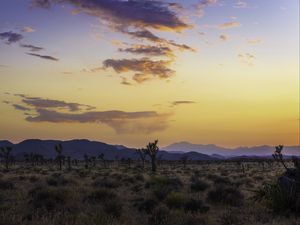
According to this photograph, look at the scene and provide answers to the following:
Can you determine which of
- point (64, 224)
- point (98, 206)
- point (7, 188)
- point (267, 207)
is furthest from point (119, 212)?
point (7, 188)

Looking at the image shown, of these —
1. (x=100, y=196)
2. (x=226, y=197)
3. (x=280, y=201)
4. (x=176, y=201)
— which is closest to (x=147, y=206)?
(x=176, y=201)

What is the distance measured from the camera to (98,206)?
1593cm

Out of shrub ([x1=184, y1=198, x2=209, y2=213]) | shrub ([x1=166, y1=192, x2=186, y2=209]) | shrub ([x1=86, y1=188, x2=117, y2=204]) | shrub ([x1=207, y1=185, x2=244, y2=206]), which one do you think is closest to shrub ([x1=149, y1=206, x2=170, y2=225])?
shrub ([x1=184, y1=198, x2=209, y2=213])

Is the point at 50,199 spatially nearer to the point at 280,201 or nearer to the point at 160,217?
the point at 160,217

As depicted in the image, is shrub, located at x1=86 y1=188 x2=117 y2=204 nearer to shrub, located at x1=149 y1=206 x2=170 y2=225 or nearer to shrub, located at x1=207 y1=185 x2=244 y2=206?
shrub, located at x1=207 y1=185 x2=244 y2=206

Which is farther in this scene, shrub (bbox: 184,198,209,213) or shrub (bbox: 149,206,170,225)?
shrub (bbox: 184,198,209,213)

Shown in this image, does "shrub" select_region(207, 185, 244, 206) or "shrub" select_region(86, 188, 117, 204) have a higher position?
"shrub" select_region(86, 188, 117, 204)

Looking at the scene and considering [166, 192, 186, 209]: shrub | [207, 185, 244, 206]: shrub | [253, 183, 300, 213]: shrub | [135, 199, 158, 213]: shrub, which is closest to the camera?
[253, 183, 300, 213]: shrub

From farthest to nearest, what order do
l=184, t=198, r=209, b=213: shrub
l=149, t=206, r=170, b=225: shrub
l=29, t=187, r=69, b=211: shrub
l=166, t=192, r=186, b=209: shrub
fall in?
l=166, t=192, r=186, b=209: shrub < l=184, t=198, r=209, b=213: shrub < l=29, t=187, r=69, b=211: shrub < l=149, t=206, r=170, b=225: shrub

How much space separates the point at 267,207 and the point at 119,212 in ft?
16.8

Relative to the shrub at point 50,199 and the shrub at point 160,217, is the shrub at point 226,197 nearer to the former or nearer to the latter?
the shrub at point 160,217

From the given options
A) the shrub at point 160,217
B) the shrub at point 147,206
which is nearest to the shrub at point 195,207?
the shrub at point 147,206

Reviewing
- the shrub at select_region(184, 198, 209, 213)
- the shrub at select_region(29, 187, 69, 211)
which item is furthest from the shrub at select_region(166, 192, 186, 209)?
the shrub at select_region(29, 187, 69, 211)

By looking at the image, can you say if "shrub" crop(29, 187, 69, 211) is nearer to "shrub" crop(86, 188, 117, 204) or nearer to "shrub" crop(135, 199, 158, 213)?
"shrub" crop(86, 188, 117, 204)
